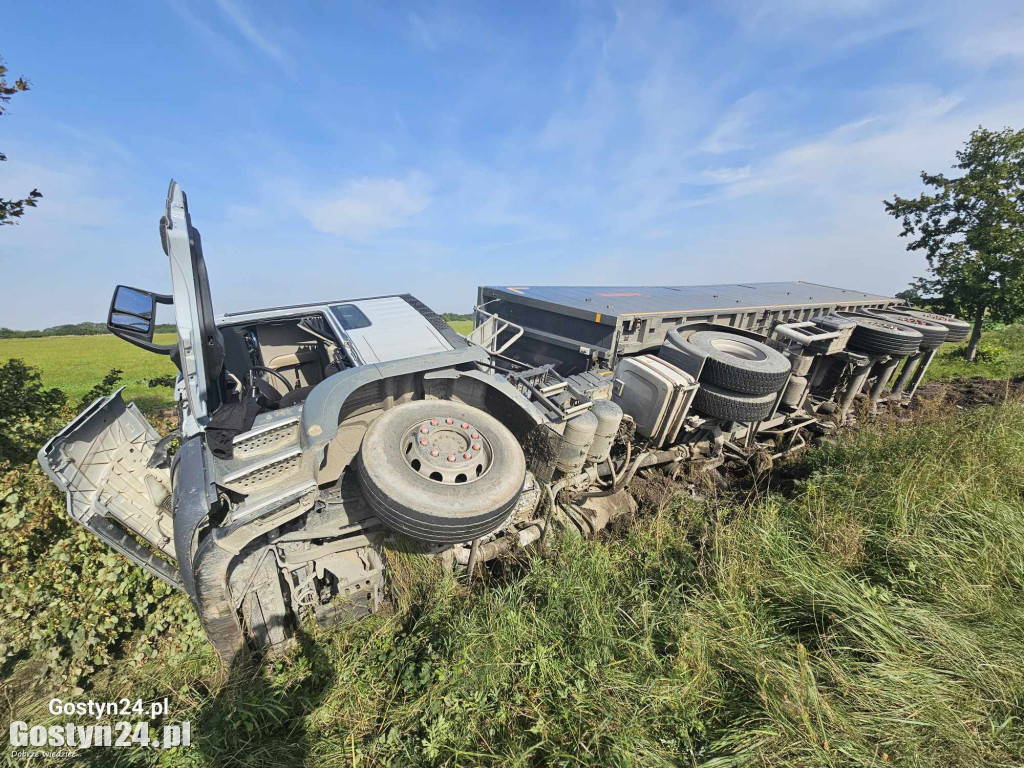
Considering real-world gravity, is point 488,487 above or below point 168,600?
above

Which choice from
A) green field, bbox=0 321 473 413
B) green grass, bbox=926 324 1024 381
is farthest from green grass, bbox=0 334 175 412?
green grass, bbox=926 324 1024 381

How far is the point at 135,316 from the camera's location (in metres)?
2.78

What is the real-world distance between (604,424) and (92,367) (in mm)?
25702

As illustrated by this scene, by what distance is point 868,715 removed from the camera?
1.67 m

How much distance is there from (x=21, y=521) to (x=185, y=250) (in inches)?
84.3

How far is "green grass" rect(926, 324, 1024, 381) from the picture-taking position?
9898 millimetres

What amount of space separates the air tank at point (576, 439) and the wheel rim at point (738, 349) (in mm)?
2430

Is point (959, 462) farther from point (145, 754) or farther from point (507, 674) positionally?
point (145, 754)

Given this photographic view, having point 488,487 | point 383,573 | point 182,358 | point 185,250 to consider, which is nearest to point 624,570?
point 488,487

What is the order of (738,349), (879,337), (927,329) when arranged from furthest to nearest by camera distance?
(927,329)
(879,337)
(738,349)

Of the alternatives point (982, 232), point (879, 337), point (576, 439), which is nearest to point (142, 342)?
point (576, 439)

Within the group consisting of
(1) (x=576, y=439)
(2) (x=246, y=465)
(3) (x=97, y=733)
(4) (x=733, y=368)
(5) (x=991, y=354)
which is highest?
(4) (x=733, y=368)

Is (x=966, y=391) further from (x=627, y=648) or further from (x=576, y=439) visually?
(x=627, y=648)

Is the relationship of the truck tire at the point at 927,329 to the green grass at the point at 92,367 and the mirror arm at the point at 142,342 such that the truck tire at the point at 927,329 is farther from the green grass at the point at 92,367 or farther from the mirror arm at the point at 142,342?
the green grass at the point at 92,367
